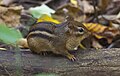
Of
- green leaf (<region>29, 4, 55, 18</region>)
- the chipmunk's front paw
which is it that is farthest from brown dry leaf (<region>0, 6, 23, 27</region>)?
the chipmunk's front paw

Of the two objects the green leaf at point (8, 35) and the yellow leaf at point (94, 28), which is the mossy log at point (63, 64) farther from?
the yellow leaf at point (94, 28)

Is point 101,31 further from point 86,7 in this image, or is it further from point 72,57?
point 72,57

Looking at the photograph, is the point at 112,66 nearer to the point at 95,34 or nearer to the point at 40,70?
the point at 40,70

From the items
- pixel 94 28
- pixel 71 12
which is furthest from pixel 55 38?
pixel 71 12

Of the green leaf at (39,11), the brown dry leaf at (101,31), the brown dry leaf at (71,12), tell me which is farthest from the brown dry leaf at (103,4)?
the green leaf at (39,11)

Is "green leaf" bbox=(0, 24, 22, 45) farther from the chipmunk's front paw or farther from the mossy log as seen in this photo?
the chipmunk's front paw

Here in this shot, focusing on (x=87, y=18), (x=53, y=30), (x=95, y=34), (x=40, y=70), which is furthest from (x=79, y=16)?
(x=40, y=70)
